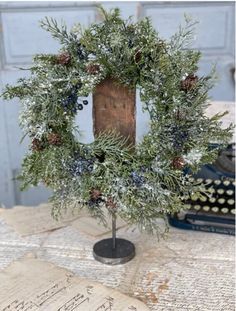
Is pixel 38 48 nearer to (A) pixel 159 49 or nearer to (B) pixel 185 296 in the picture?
(A) pixel 159 49

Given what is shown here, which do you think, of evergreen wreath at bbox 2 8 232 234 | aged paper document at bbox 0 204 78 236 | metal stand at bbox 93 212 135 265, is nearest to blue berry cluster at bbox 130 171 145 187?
evergreen wreath at bbox 2 8 232 234

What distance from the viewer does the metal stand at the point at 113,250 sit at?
886mm

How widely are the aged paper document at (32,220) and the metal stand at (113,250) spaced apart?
0.49 feet

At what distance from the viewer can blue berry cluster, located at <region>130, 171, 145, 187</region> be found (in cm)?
77

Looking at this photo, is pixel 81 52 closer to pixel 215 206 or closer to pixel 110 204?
pixel 110 204

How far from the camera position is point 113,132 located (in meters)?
0.79

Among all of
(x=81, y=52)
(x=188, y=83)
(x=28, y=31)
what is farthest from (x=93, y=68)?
(x=28, y=31)

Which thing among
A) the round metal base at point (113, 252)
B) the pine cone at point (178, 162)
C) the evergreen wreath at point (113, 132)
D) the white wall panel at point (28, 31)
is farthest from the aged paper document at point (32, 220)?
the white wall panel at point (28, 31)

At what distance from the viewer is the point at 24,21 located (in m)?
1.34

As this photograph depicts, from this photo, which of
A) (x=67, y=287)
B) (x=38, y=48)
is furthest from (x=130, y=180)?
(x=38, y=48)

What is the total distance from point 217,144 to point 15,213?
0.51 m

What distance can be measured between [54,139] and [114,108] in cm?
12

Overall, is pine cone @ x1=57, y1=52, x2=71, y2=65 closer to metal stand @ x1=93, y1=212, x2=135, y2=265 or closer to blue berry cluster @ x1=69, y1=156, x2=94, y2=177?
blue berry cluster @ x1=69, y1=156, x2=94, y2=177

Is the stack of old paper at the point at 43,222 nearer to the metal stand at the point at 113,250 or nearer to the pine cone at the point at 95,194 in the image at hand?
the metal stand at the point at 113,250
